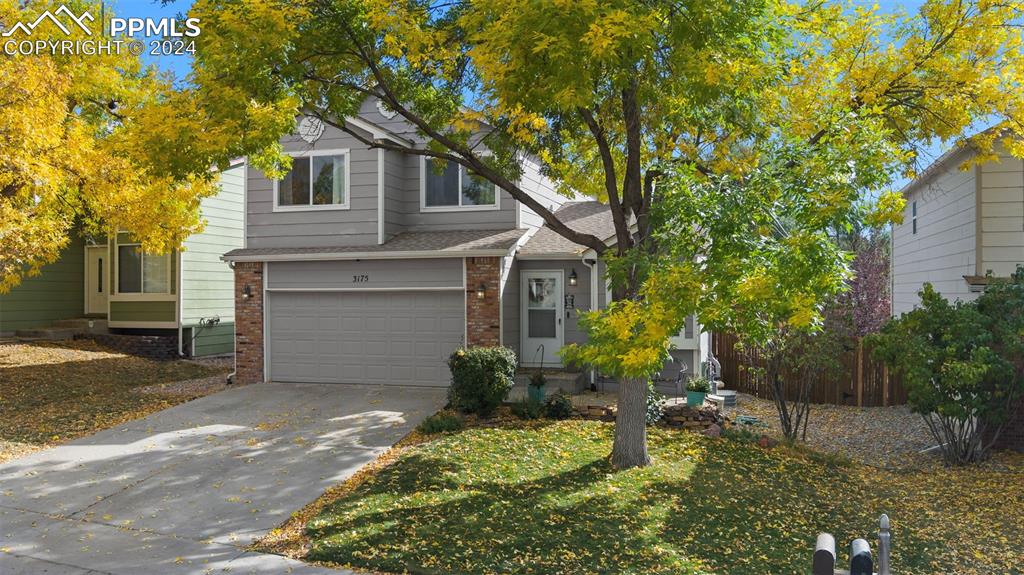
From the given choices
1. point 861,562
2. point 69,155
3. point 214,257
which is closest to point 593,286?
point 69,155

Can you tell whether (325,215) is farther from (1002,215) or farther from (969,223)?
(1002,215)

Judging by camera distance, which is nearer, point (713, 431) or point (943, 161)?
point (713, 431)

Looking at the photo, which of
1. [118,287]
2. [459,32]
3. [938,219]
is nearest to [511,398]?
[459,32]

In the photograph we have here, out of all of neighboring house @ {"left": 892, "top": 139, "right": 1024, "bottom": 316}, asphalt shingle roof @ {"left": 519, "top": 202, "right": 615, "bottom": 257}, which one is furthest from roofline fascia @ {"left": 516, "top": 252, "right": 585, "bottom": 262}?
neighboring house @ {"left": 892, "top": 139, "right": 1024, "bottom": 316}

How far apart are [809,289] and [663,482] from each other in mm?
2872

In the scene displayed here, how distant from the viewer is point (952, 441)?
32.0ft

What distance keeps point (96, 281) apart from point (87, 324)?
1.64 meters

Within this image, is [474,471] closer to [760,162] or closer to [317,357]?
[760,162]

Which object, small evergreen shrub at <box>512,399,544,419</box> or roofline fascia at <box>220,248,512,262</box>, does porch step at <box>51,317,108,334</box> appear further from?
small evergreen shrub at <box>512,399,544,419</box>

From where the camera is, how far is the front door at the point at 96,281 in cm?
2147

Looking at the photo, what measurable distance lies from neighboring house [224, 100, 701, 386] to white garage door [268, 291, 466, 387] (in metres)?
0.02

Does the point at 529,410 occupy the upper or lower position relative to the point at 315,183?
lower

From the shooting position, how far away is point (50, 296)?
20.8 metres

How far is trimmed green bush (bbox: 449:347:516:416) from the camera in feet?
36.3
